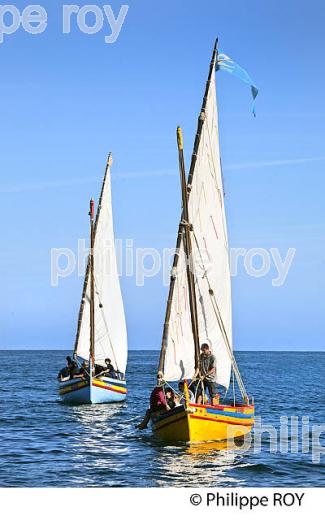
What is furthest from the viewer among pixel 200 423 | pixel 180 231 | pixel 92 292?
pixel 92 292

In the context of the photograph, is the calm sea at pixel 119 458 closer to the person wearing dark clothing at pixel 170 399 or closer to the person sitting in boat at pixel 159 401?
the person sitting in boat at pixel 159 401

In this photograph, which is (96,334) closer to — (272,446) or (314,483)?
(272,446)

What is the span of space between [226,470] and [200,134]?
38.0 feet

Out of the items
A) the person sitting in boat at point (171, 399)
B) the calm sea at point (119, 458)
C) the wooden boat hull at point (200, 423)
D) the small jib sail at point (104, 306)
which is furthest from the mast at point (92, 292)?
the wooden boat hull at point (200, 423)

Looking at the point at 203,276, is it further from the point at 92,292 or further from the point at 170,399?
the point at 92,292

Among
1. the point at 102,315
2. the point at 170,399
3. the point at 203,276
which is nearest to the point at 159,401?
the point at 170,399

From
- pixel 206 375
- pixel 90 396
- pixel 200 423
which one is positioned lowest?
pixel 200 423

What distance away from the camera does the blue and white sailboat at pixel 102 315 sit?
48938 mm

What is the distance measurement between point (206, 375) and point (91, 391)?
58.2 feet

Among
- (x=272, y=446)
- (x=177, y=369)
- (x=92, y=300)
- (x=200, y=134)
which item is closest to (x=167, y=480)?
(x=177, y=369)

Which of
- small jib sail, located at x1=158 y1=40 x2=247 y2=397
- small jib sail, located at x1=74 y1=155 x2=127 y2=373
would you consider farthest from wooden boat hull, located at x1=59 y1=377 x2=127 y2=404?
small jib sail, located at x1=158 y1=40 x2=247 y2=397

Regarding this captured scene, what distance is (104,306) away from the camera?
168 feet

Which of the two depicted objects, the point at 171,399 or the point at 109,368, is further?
the point at 109,368

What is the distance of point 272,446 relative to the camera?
3228cm
